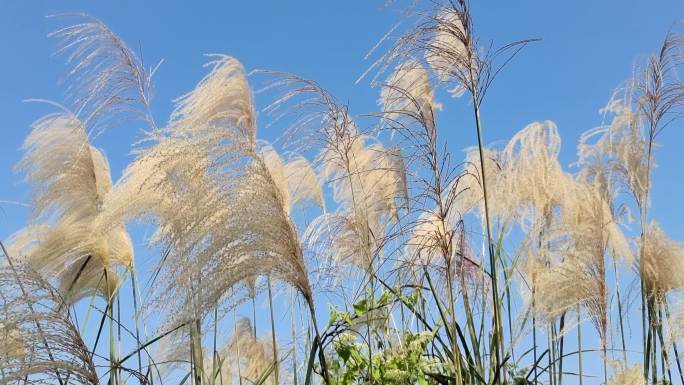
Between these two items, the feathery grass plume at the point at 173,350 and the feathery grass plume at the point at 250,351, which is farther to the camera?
the feathery grass plume at the point at 250,351

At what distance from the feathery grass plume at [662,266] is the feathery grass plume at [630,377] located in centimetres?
96

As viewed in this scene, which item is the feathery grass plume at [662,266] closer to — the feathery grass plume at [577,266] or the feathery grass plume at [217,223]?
the feathery grass plume at [577,266]

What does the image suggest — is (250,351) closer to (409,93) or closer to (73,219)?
(73,219)

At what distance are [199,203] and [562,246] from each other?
232 cm

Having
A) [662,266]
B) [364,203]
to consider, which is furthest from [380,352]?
[662,266]

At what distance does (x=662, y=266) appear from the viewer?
191 inches

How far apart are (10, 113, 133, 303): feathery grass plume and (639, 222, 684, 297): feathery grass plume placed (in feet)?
9.76

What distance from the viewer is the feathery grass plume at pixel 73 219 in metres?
4.72

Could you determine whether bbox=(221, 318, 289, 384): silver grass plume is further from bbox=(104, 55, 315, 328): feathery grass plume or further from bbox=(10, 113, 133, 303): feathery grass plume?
bbox=(104, 55, 315, 328): feathery grass plume

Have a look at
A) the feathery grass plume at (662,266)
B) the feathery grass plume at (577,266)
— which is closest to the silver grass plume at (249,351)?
the feathery grass plume at (577,266)

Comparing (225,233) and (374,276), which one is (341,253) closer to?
(374,276)

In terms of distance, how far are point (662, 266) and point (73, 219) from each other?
3357 mm

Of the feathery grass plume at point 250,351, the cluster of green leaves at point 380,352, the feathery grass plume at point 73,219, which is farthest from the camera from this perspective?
the feathery grass plume at point 250,351

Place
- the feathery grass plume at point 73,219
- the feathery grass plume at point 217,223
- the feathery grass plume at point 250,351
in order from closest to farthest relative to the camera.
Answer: the feathery grass plume at point 217,223
the feathery grass plume at point 73,219
the feathery grass plume at point 250,351
